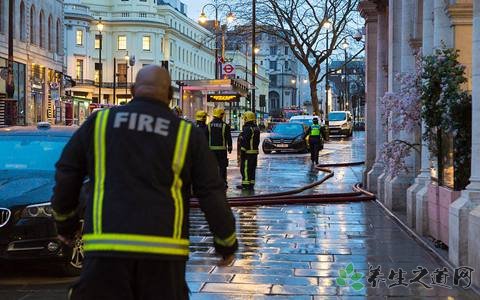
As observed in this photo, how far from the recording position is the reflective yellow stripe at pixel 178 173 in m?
3.52

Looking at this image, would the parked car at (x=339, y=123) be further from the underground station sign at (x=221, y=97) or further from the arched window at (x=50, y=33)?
the underground station sign at (x=221, y=97)

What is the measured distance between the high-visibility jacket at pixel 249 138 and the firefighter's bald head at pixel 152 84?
12.1 metres

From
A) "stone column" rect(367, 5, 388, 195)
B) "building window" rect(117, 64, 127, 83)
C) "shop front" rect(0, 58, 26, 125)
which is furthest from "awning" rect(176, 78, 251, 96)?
"building window" rect(117, 64, 127, 83)

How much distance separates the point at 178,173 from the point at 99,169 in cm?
39

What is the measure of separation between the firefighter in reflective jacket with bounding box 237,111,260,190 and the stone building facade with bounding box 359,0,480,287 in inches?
103

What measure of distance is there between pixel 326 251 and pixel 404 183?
4.15 meters

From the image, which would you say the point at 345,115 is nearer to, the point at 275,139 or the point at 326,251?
the point at 275,139

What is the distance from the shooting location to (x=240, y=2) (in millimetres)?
40125

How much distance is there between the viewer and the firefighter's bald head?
3.62m

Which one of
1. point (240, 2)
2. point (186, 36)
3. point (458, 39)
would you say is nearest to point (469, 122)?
point (458, 39)

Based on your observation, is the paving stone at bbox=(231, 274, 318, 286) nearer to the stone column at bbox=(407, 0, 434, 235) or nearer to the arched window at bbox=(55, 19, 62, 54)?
the stone column at bbox=(407, 0, 434, 235)

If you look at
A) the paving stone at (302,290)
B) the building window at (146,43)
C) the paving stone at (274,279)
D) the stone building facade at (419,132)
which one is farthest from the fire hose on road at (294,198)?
the building window at (146,43)

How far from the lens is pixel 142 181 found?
344 centimetres

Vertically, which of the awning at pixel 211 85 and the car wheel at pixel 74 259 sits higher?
the awning at pixel 211 85
